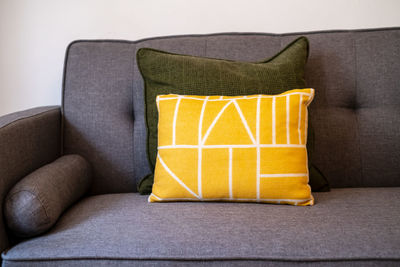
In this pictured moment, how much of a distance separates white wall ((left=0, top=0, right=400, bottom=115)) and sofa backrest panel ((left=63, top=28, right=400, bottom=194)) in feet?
0.82

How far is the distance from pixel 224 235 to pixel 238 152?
249 millimetres

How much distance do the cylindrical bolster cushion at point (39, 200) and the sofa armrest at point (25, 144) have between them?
0.13 ft

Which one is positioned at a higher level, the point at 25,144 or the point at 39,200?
the point at 25,144

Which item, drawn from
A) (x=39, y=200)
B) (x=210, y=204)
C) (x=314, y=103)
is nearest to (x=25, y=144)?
(x=39, y=200)

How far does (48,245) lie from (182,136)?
432 millimetres

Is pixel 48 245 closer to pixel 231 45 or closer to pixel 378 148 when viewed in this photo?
pixel 231 45

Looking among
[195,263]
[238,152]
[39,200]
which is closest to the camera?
[195,263]

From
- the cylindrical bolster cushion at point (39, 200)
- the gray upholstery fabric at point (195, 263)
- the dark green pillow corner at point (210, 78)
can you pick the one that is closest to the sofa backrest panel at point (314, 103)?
the dark green pillow corner at point (210, 78)

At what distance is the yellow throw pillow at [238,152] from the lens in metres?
1.04

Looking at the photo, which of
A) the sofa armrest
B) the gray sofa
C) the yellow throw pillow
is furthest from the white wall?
the yellow throw pillow

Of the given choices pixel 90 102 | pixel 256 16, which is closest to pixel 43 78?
pixel 90 102

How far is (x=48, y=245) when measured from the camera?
887mm

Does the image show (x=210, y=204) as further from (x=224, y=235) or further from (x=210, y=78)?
(x=210, y=78)

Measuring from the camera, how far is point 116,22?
166 cm
